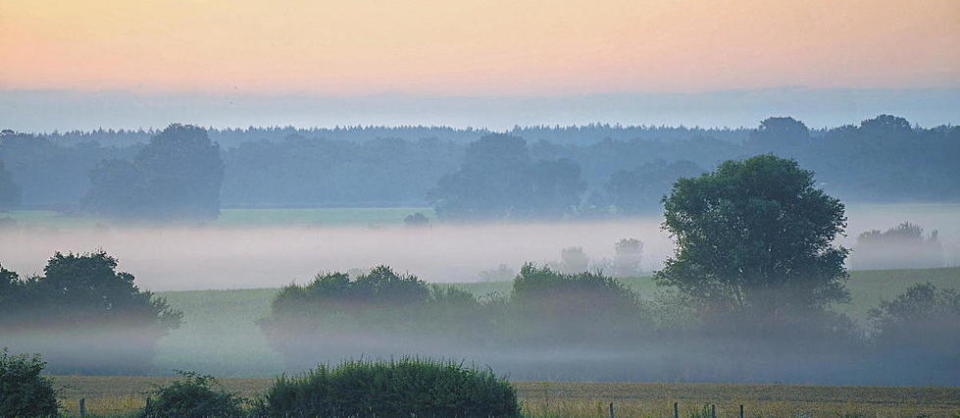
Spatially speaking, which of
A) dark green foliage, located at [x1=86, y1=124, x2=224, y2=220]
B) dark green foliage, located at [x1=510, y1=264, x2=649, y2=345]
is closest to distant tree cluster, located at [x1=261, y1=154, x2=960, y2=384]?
dark green foliage, located at [x1=510, y1=264, x2=649, y2=345]

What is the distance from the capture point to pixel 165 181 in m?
173

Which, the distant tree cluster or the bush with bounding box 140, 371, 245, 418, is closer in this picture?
the bush with bounding box 140, 371, 245, 418

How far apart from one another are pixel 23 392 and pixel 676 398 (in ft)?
73.3

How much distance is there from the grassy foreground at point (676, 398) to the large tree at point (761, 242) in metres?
15.8

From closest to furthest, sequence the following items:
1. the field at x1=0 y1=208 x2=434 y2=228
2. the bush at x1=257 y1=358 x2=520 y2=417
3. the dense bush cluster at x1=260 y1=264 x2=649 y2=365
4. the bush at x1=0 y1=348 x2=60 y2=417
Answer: the bush at x1=257 y1=358 x2=520 y2=417
the bush at x1=0 y1=348 x2=60 y2=417
the dense bush cluster at x1=260 y1=264 x2=649 y2=365
the field at x1=0 y1=208 x2=434 y2=228

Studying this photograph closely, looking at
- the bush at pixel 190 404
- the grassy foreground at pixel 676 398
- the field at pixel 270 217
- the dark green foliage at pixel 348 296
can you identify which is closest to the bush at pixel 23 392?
the grassy foreground at pixel 676 398

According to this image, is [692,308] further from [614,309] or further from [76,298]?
[76,298]

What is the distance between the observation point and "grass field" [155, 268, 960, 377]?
6078 cm

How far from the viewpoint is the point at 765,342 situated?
202 feet

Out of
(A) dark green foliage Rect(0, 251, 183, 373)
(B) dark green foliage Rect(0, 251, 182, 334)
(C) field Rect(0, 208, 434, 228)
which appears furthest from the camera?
(C) field Rect(0, 208, 434, 228)

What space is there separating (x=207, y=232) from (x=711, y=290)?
4380 inches

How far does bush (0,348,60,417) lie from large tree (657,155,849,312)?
37.7 meters

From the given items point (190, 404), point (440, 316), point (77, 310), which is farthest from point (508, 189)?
point (190, 404)

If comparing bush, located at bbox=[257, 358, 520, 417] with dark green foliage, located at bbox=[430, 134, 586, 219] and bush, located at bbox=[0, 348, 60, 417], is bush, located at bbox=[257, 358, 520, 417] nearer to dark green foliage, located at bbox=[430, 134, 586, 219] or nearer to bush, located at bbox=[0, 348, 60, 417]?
bush, located at bbox=[0, 348, 60, 417]
